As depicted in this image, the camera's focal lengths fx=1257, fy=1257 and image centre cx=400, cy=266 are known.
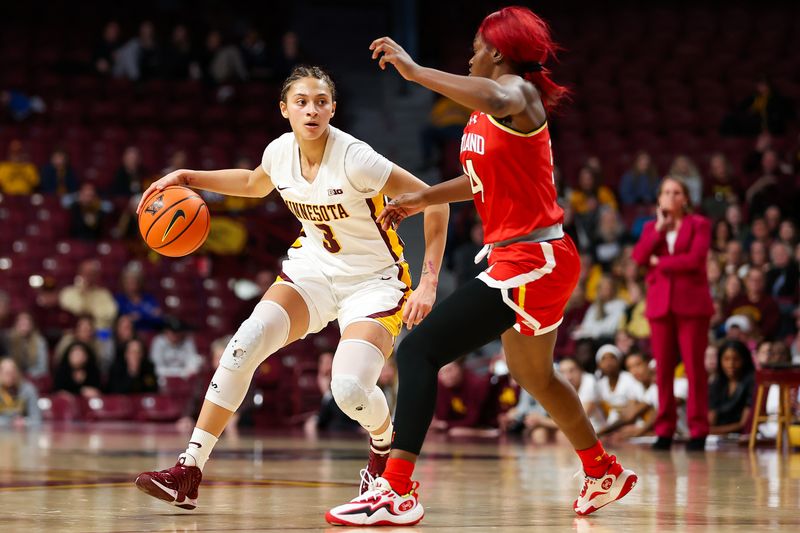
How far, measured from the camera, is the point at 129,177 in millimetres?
17109

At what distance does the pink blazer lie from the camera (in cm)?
994

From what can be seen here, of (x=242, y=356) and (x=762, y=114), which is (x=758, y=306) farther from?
(x=242, y=356)

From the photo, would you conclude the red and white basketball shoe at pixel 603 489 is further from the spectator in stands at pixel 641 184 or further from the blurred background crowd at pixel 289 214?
the spectator in stands at pixel 641 184

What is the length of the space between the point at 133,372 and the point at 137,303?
1244 millimetres

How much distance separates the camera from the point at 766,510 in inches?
206

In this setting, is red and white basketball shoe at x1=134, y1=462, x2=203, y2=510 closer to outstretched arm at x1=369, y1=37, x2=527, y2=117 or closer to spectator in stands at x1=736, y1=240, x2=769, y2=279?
outstretched arm at x1=369, y1=37, x2=527, y2=117

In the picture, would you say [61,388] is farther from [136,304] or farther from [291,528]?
[291,528]

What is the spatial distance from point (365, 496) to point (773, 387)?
280 inches

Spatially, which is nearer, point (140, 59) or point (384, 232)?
point (384, 232)

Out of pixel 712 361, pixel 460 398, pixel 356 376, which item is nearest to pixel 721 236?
pixel 712 361

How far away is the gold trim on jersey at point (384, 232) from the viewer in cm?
557

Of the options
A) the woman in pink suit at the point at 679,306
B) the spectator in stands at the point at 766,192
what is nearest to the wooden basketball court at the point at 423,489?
the woman in pink suit at the point at 679,306

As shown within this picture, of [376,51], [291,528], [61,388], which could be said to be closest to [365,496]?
[291,528]

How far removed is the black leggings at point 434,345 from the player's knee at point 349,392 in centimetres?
40
